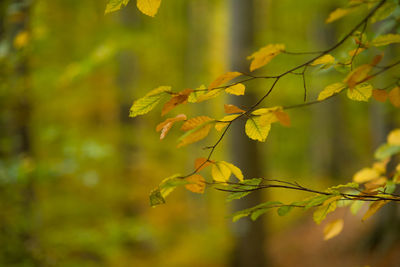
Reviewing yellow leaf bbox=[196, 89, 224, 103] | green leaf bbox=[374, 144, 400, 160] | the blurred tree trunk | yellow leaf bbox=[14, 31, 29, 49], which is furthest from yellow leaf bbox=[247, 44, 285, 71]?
the blurred tree trunk

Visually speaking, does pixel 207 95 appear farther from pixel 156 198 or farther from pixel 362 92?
pixel 362 92

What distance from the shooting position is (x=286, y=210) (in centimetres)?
82

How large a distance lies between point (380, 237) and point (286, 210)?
10.4 ft

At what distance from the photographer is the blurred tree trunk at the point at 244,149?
3.61 m

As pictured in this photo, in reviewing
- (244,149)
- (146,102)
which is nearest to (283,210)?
(146,102)

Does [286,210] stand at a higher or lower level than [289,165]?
higher

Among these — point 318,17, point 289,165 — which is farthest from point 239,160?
point 289,165

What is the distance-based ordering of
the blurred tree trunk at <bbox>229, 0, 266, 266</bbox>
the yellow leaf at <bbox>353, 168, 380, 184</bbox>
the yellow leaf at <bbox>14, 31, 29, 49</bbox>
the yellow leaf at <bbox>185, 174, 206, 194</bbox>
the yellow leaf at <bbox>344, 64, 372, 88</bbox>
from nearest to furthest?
1. the yellow leaf at <bbox>344, 64, 372, 88</bbox>
2. the yellow leaf at <bbox>185, 174, 206, 194</bbox>
3. the yellow leaf at <bbox>353, 168, 380, 184</bbox>
4. the yellow leaf at <bbox>14, 31, 29, 49</bbox>
5. the blurred tree trunk at <bbox>229, 0, 266, 266</bbox>

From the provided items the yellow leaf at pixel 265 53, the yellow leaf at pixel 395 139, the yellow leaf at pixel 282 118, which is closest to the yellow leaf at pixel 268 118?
the yellow leaf at pixel 282 118

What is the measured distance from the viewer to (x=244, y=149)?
3.64 meters

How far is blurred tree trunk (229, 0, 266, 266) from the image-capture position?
3.61m

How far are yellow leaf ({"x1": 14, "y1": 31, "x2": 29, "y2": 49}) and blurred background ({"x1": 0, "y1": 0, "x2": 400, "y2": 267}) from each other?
0.01 metres

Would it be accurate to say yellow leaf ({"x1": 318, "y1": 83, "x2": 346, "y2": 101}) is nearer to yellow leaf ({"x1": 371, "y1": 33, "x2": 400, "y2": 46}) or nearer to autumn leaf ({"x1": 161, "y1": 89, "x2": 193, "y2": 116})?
yellow leaf ({"x1": 371, "y1": 33, "x2": 400, "y2": 46})

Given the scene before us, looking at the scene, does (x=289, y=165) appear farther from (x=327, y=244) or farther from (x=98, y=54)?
(x=98, y=54)
